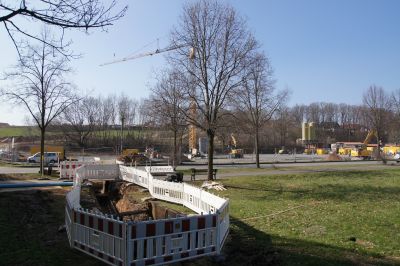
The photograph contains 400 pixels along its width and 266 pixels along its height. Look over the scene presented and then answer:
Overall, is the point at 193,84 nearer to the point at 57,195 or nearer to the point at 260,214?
the point at 57,195

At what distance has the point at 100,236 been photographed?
7.99 meters

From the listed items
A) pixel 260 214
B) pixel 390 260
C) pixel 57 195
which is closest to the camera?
pixel 390 260

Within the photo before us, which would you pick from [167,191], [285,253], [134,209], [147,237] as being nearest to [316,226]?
[285,253]

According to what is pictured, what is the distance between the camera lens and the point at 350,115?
155250 mm

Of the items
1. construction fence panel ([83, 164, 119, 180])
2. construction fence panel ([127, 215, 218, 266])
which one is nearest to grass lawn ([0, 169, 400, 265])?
construction fence panel ([127, 215, 218, 266])

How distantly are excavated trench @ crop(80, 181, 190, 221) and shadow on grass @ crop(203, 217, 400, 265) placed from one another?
3158mm

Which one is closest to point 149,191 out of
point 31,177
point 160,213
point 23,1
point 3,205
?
point 160,213

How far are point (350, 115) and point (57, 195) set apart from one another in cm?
15030

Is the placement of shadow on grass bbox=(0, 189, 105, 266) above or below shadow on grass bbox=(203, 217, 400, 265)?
above

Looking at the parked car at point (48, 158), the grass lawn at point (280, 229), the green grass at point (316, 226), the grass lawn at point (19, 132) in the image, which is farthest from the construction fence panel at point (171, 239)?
the grass lawn at point (19, 132)

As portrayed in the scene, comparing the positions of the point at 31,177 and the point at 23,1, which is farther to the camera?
the point at 31,177

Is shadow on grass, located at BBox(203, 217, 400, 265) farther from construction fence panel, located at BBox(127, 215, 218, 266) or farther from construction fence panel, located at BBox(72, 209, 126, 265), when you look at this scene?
construction fence panel, located at BBox(72, 209, 126, 265)

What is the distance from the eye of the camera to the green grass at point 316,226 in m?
8.62

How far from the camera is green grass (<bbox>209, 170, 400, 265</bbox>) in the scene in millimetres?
8625
